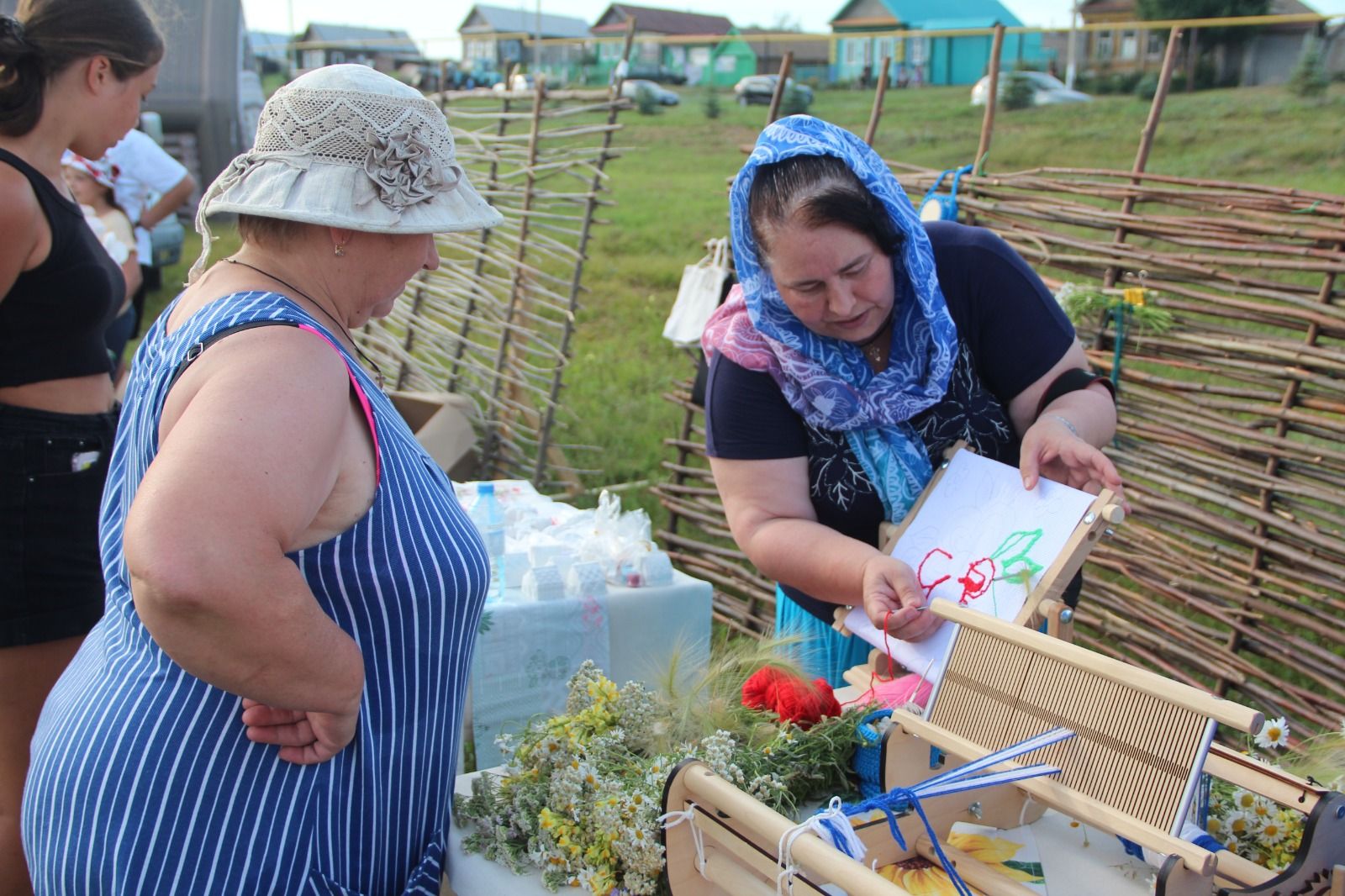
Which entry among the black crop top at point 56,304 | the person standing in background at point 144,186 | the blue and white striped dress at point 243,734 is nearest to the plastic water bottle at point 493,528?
the black crop top at point 56,304

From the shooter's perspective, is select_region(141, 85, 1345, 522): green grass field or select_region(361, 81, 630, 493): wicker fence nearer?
select_region(361, 81, 630, 493): wicker fence

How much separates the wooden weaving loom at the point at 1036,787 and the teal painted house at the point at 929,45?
14521 mm

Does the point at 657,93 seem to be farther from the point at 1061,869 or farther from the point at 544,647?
the point at 1061,869

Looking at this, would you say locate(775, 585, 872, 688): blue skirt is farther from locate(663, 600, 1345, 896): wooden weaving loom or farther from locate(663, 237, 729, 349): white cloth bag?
locate(663, 237, 729, 349): white cloth bag

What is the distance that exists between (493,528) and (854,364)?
4.59ft

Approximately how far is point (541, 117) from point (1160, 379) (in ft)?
10.9

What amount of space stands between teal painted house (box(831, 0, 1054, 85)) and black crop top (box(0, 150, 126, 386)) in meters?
14.2

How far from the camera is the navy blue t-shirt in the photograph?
206 cm

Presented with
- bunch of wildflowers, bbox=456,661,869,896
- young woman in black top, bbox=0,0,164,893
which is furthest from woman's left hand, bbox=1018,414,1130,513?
young woman in black top, bbox=0,0,164,893

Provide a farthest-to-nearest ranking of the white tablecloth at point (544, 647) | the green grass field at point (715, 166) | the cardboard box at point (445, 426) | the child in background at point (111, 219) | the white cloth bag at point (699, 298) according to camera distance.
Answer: the green grass field at point (715, 166) → the cardboard box at point (445, 426) → the white cloth bag at point (699, 298) → the child in background at point (111, 219) → the white tablecloth at point (544, 647)

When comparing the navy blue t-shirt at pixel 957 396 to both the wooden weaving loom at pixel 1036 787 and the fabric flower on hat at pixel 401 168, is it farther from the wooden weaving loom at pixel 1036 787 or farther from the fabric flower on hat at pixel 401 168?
the fabric flower on hat at pixel 401 168

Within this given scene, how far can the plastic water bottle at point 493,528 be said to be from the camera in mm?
2895

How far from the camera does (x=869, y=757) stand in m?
1.56

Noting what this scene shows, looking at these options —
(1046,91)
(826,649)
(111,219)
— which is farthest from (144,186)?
(1046,91)
